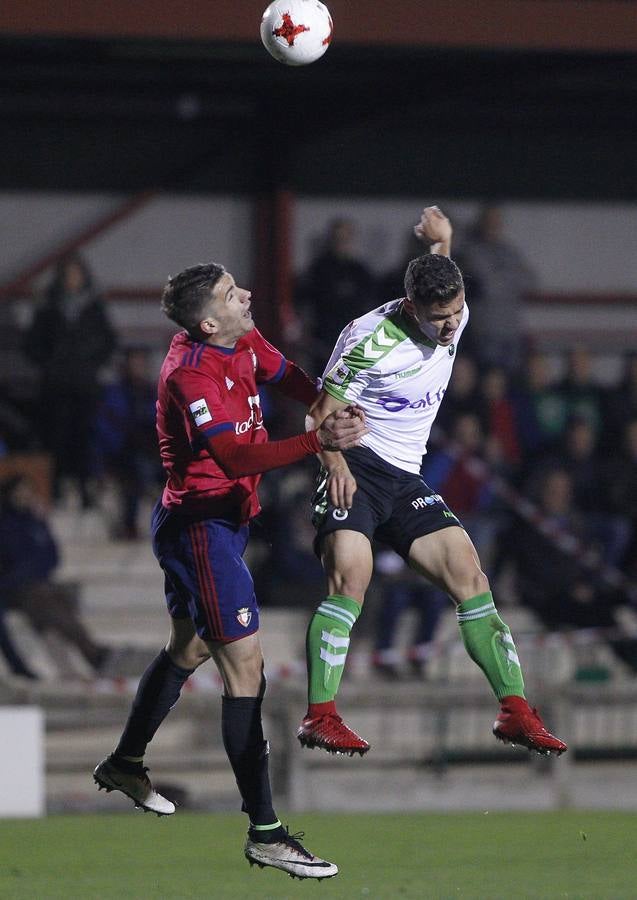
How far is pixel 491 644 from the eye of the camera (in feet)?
20.8

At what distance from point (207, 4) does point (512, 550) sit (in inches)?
181

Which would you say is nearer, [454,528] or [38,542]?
[454,528]

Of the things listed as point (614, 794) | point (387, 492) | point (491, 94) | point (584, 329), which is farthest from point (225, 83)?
point (387, 492)

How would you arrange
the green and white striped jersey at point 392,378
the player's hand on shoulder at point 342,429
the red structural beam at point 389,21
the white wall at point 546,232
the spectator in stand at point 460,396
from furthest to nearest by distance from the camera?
the white wall at point 546,232, the spectator in stand at point 460,396, the red structural beam at point 389,21, the green and white striped jersey at point 392,378, the player's hand on shoulder at point 342,429

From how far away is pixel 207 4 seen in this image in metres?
12.3

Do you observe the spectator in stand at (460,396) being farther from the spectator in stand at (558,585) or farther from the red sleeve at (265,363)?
the red sleeve at (265,363)

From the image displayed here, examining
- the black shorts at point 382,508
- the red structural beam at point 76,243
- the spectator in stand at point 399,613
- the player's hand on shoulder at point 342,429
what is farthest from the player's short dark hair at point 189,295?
the red structural beam at point 76,243

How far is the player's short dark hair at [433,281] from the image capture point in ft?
20.4

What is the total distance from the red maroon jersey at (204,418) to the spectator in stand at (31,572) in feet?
20.2

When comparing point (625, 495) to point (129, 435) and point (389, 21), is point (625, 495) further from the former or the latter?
point (389, 21)

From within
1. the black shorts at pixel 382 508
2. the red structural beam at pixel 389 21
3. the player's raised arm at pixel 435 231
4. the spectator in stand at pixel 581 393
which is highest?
the red structural beam at pixel 389 21

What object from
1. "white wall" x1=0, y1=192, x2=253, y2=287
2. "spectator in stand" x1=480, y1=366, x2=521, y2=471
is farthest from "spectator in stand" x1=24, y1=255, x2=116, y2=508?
"spectator in stand" x1=480, y1=366, x2=521, y2=471

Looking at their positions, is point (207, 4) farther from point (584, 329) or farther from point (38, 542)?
point (584, 329)

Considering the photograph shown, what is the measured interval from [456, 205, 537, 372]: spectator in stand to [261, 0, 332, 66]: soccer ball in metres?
7.01
